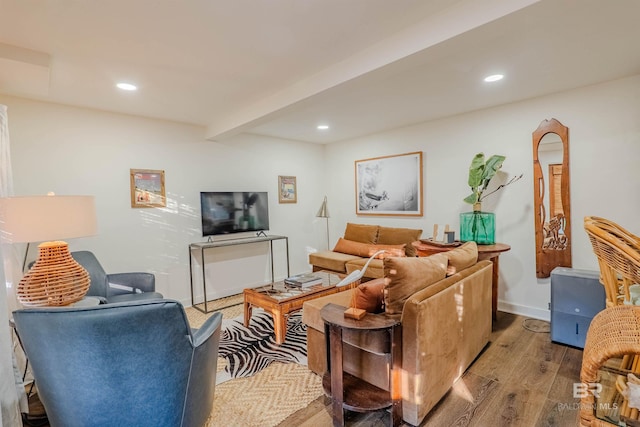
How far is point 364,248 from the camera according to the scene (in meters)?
4.39

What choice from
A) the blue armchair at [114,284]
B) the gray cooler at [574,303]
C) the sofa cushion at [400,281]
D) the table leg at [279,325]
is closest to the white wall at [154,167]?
the blue armchair at [114,284]

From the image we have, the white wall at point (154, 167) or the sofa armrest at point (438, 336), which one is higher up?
the white wall at point (154, 167)

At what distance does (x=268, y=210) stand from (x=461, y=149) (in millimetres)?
2842

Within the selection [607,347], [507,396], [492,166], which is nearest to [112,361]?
[607,347]

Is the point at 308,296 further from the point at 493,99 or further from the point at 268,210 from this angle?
the point at 493,99

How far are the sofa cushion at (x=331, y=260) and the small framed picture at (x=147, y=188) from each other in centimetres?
222

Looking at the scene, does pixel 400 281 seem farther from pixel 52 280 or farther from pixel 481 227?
pixel 52 280

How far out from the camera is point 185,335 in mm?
1393

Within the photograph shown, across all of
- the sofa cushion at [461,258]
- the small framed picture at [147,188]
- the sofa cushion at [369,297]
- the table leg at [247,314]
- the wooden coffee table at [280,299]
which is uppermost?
the small framed picture at [147,188]

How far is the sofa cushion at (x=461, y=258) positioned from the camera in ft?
7.18

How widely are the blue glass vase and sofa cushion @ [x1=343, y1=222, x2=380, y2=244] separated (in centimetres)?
147

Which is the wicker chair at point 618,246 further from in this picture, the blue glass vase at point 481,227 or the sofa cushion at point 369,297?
the blue glass vase at point 481,227

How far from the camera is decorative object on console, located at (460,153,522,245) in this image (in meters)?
3.17

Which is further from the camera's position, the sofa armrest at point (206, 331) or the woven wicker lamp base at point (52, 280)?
the woven wicker lamp base at point (52, 280)
